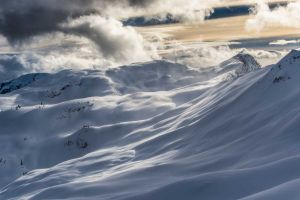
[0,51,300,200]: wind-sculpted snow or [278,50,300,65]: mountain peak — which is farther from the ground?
[278,50,300,65]: mountain peak

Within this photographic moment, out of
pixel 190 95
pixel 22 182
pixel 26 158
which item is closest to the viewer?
pixel 22 182

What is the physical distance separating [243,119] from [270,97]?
413 centimetres

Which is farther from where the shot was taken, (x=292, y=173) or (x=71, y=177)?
(x=71, y=177)

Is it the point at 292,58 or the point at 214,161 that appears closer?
the point at 214,161

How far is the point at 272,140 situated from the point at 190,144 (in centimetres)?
1111

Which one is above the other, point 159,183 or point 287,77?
point 287,77

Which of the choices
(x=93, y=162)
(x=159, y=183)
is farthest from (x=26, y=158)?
(x=159, y=183)

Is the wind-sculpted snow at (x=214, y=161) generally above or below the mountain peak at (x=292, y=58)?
below

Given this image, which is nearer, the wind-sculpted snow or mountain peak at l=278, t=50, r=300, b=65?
the wind-sculpted snow

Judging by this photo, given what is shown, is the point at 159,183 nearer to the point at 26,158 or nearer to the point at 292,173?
the point at 292,173

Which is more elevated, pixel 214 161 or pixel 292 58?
pixel 292 58

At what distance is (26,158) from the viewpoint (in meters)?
132

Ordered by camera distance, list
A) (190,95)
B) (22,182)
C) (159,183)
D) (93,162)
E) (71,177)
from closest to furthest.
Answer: (159,183) → (71,177) → (22,182) → (93,162) → (190,95)

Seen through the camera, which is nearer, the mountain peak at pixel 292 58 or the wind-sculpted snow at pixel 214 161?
the wind-sculpted snow at pixel 214 161
